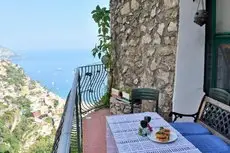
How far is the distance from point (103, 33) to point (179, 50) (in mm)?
2402

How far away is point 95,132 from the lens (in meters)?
4.43

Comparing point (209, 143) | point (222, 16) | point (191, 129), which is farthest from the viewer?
point (222, 16)

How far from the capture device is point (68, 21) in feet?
39.8

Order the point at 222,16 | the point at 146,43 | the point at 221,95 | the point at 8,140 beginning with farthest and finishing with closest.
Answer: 1. the point at 8,140
2. the point at 146,43
3. the point at 222,16
4. the point at 221,95

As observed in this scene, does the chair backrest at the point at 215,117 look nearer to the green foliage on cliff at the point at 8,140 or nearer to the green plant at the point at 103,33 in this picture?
the green plant at the point at 103,33

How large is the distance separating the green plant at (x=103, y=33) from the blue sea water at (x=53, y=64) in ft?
0.84

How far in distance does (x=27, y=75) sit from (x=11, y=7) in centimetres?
588

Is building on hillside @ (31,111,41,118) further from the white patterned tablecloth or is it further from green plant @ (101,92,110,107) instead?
the white patterned tablecloth

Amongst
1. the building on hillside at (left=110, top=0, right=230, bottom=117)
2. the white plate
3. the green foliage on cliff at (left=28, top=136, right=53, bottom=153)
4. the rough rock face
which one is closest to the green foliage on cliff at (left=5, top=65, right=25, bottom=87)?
the green foliage on cliff at (left=28, top=136, right=53, bottom=153)

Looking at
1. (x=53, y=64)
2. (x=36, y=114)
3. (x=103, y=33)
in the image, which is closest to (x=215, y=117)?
(x=103, y=33)

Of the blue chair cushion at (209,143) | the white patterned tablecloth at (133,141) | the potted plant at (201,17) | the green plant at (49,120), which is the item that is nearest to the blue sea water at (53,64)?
the green plant at (49,120)

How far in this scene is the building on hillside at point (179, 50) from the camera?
357 cm

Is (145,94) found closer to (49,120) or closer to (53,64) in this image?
(49,120)

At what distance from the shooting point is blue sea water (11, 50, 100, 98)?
6.38 meters
